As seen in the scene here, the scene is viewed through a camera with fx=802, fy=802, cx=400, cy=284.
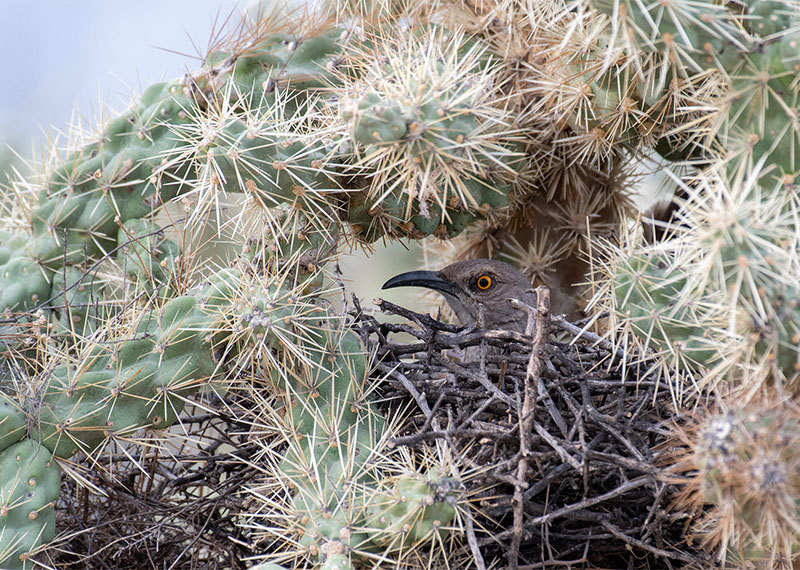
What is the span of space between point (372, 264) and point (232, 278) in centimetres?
449

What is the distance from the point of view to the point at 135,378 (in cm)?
229

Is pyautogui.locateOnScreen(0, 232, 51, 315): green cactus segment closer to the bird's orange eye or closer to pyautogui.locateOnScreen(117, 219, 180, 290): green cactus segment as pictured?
pyautogui.locateOnScreen(117, 219, 180, 290): green cactus segment

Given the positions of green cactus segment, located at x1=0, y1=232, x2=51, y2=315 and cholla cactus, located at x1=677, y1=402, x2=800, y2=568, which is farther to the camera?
green cactus segment, located at x1=0, y1=232, x2=51, y2=315

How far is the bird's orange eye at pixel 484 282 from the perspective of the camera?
3.35m

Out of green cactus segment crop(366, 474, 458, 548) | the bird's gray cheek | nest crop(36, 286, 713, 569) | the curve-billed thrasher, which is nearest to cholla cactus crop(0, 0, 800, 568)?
green cactus segment crop(366, 474, 458, 548)

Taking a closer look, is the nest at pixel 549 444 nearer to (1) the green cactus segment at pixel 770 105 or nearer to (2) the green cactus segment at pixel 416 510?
(2) the green cactus segment at pixel 416 510

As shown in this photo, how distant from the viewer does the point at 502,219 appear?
11.6 feet

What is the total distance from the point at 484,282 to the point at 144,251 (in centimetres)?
136

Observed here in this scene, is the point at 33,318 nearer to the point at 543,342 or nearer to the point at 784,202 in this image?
the point at 543,342

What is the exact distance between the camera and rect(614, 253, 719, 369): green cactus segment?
200 cm

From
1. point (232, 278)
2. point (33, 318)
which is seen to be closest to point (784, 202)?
point (232, 278)

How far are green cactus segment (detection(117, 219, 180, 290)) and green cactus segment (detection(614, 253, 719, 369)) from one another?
1539mm

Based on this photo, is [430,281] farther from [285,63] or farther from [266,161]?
[266,161]

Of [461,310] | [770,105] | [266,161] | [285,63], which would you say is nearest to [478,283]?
[461,310]
